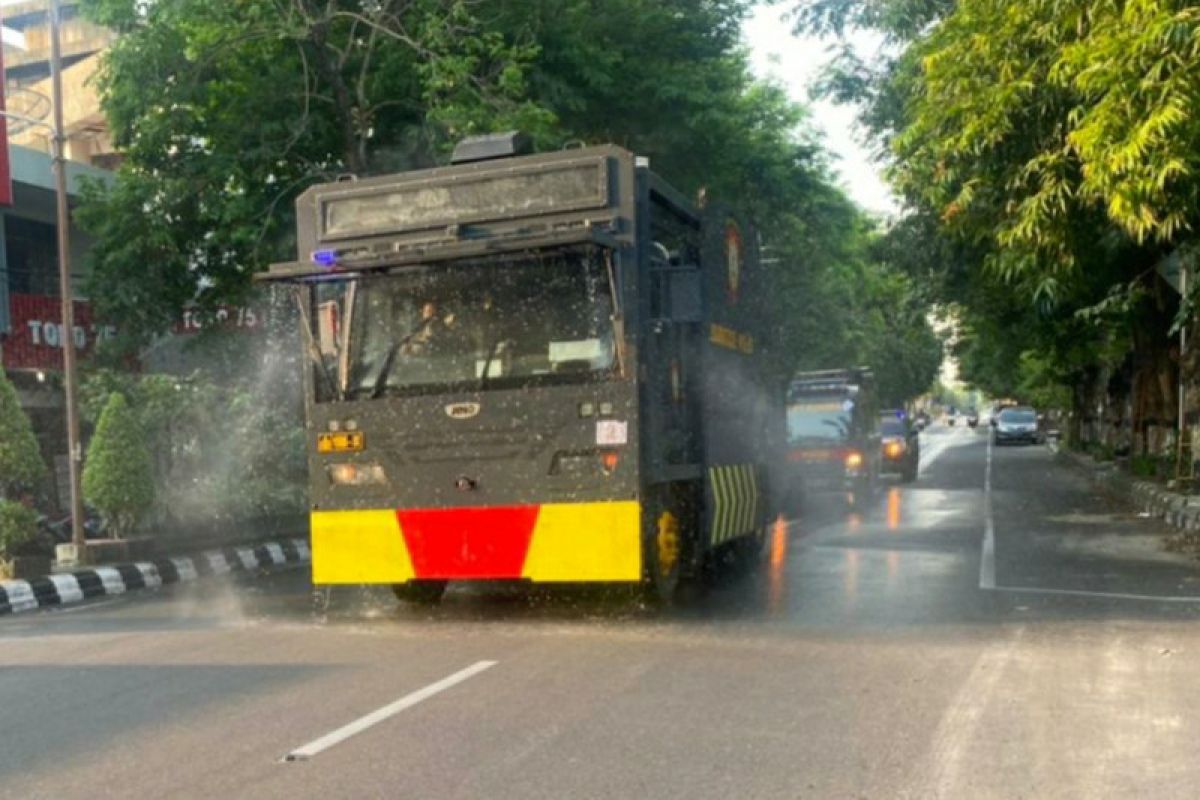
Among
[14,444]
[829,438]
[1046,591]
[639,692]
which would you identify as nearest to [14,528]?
[14,444]

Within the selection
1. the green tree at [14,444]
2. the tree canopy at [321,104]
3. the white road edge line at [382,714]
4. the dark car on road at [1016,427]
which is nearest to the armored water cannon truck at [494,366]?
the white road edge line at [382,714]

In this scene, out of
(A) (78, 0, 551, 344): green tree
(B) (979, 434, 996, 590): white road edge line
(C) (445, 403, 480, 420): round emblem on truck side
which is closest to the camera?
(C) (445, 403, 480, 420): round emblem on truck side

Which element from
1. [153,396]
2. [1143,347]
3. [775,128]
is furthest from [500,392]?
[1143,347]

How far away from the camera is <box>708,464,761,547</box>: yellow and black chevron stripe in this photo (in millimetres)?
10930

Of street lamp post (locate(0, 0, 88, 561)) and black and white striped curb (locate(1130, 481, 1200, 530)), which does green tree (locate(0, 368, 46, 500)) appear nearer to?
street lamp post (locate(0, 0, 88, 561))

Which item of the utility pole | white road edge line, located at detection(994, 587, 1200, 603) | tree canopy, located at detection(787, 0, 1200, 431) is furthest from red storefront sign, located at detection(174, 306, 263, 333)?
white road edge line, located at detection(994, 587, 1200, 603)

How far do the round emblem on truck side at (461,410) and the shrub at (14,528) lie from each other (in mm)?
6481

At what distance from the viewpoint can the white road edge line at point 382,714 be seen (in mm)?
5746

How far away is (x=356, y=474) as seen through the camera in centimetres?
942

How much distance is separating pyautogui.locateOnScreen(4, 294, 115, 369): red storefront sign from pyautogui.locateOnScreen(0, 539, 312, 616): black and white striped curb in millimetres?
5461

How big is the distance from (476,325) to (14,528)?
22.2ft

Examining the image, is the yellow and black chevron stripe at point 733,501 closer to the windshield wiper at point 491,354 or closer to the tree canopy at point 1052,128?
the windshield wiper at point 491,354

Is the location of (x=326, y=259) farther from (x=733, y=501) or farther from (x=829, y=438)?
(x=829, y=438)

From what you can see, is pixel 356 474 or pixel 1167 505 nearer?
pixel 356 474
